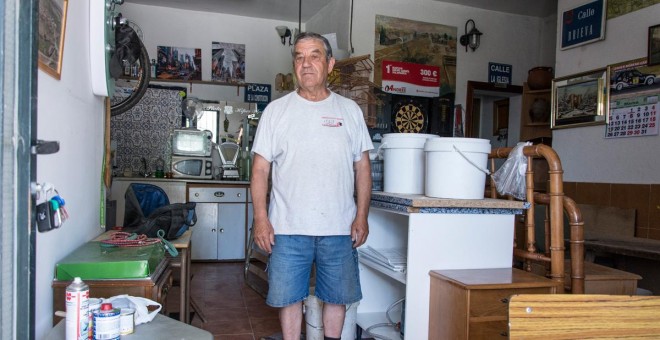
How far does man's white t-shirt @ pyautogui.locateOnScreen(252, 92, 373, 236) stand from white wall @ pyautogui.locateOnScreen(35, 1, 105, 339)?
738 millimetres

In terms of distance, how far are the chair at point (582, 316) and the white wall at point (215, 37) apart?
5507mm

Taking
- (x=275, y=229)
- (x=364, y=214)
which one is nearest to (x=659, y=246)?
(x=364, y=214)

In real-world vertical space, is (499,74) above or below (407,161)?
above

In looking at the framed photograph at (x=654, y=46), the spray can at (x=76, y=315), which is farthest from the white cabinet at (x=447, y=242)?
the framed photograph at (x=654, y=46)

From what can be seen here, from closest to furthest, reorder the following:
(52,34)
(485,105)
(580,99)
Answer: (52,34)
(580,99)
(485,105)

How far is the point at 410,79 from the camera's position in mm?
5176

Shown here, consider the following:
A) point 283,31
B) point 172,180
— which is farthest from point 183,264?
point 283,31

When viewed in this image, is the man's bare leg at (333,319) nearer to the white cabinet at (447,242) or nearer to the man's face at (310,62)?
the white cabinet at (447,242)

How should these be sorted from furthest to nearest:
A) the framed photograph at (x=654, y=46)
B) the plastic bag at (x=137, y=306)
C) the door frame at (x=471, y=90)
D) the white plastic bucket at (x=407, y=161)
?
the door frame at (x=471, y=90)
the framed photograph at (x=654, y=46)
the white plastic bucket at (x=407, y=161)
the plastic bag at (x=137, y=306)

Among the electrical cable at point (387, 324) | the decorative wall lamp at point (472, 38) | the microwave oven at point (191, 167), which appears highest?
the decorative wall lamp at point (472, 38)

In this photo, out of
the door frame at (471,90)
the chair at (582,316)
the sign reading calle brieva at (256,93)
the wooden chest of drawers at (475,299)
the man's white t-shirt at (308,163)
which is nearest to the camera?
the chair at (582,316)

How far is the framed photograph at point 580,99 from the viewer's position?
152 inches

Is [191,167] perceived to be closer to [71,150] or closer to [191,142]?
[191,142]

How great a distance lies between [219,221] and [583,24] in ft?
13.2
